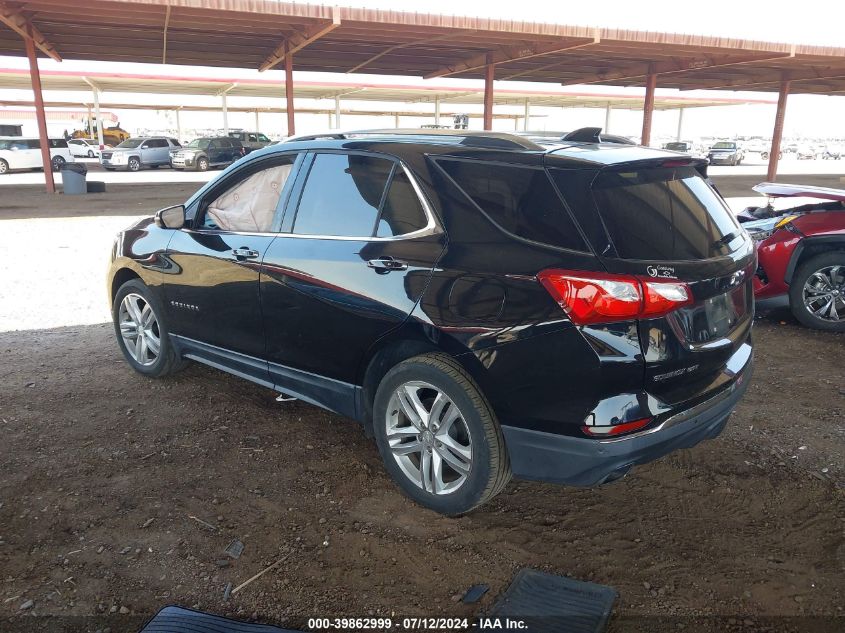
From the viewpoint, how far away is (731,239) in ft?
10.3

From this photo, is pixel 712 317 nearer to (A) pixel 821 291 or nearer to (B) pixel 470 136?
(B) pixel 470 136

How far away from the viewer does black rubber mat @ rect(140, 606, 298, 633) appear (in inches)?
96.1

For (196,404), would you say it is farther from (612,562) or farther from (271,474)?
(612,562)

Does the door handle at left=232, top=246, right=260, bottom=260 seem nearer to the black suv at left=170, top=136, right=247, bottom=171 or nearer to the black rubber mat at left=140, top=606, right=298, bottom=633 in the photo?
the black rubber mat at left=140, top=606, right=298, bottom=633

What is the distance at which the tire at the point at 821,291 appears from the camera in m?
5.97

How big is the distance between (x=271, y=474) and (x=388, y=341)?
1.05 meters

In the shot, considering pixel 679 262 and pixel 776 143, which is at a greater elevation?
pixel 776 143

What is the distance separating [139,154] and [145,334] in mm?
30470

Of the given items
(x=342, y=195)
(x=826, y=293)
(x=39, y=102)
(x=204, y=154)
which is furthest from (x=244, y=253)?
(x=204, y=154)

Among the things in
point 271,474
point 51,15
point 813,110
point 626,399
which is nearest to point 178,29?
point 51,15

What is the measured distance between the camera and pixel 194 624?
2.48 m

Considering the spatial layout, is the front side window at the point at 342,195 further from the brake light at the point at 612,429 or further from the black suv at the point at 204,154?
the black suv at the point at 204,154

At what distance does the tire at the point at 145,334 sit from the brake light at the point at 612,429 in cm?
313

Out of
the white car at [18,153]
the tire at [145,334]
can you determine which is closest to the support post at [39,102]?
the white car at [18,153]
